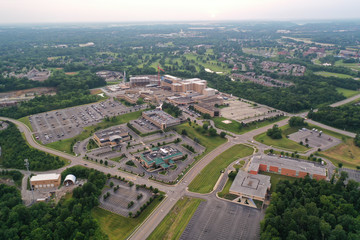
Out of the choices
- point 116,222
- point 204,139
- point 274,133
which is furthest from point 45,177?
point 274,133

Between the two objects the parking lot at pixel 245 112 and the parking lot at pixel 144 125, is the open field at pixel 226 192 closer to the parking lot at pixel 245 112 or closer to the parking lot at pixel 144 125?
the parking lot at pixel 144 125

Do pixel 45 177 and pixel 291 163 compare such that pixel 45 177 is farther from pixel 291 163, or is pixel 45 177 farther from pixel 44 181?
pixel 291 163

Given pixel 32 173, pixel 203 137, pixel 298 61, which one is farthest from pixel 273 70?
pixel 32 173

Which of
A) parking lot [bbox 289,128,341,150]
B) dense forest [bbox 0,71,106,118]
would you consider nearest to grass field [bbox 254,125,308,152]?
parking lot [bbox 289,128,341,150]

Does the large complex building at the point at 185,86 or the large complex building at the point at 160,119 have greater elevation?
the large complex building at the point at 185,86

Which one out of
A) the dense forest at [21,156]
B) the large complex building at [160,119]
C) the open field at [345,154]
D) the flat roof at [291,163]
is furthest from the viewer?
the large complex building at [160,119]

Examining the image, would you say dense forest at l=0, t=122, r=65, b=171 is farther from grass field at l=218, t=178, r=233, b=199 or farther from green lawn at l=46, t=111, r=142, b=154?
grass field at l=218, t=178, r=233, b=199

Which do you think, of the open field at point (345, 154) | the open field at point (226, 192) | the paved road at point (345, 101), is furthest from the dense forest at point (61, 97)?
the paved road at point (345, 101)
